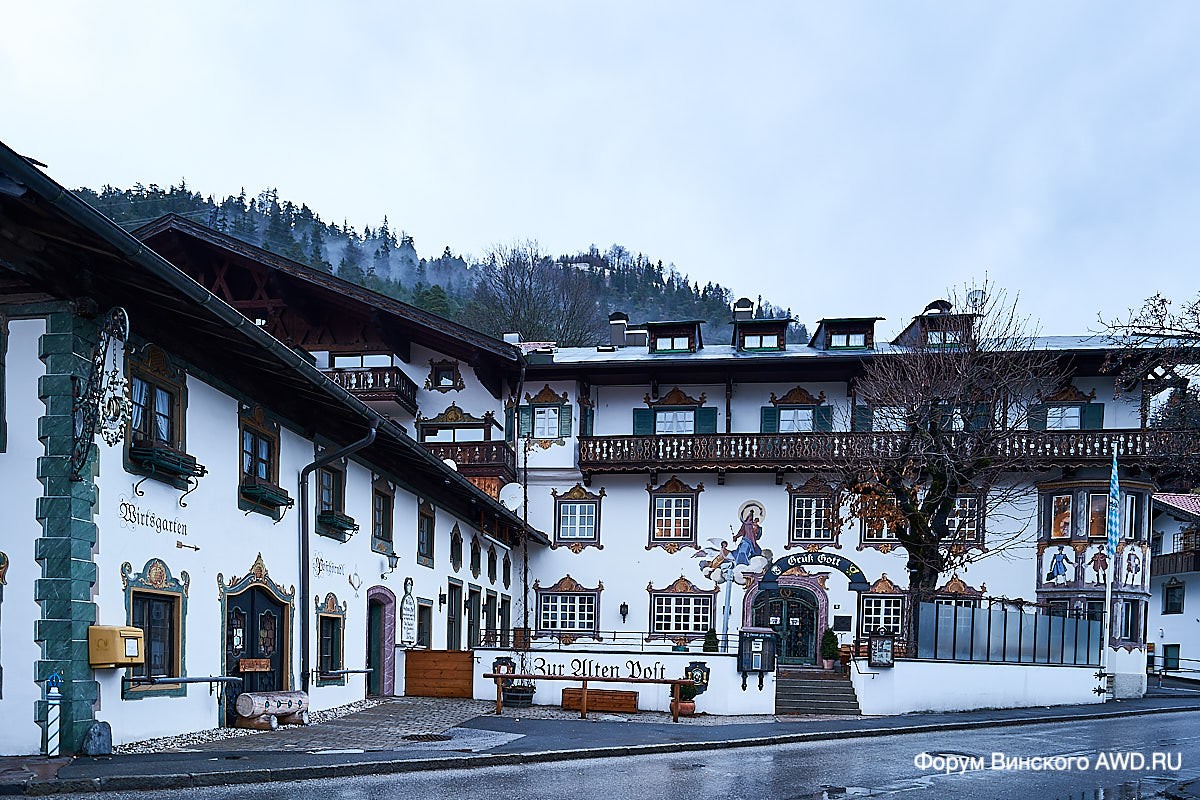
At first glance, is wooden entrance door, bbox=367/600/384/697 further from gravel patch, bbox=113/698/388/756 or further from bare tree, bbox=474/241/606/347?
bare tree, bbox=474/241/606/347

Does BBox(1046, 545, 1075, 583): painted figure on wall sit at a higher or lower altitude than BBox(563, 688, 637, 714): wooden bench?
higher

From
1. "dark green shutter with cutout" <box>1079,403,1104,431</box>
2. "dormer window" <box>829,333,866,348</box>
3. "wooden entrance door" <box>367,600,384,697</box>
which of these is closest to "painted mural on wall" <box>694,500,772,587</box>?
"dormer window" <box>829,333,866,348</box>

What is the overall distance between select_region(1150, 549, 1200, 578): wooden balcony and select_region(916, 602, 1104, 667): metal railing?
17523 millimetres

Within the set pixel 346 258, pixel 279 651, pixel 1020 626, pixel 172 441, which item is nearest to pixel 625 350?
pixel 1020 626

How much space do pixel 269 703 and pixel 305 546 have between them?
10.1ft

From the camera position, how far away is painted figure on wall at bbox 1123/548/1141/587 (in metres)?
33.2

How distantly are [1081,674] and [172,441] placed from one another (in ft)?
76.2

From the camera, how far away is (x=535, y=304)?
63312 mm

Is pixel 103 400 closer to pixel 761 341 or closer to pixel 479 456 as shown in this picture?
pixel 479 456

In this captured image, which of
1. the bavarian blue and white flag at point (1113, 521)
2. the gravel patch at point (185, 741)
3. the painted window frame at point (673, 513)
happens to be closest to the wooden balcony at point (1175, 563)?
the bavarian blue and white flag at point (1113, 521)

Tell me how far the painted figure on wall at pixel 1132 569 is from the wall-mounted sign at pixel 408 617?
21528mm

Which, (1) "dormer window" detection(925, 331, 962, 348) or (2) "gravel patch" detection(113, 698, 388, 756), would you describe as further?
(1) "dormer window" detection(925, 331, 962, 348)

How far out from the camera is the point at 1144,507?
110 ft

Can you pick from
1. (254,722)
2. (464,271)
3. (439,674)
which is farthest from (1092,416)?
(464,271)
